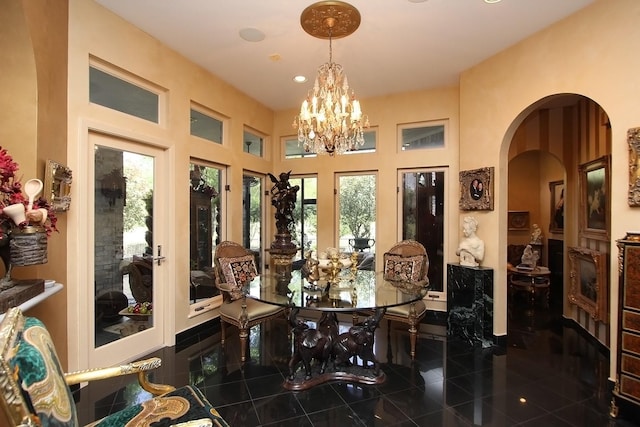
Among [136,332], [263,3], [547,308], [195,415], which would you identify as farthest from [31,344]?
[547,308]

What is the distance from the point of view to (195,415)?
150 centimetres

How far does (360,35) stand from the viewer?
3125 millimetres

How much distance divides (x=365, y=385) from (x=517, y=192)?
5.47m

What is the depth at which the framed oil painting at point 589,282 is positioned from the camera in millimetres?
3379

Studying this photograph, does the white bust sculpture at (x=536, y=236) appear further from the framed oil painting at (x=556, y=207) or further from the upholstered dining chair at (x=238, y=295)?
the upholstered dining chair at (x=238, y=295)

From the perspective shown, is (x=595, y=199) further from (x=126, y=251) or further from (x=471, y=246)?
(x=126, y=251)

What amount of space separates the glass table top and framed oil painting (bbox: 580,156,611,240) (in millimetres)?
2298

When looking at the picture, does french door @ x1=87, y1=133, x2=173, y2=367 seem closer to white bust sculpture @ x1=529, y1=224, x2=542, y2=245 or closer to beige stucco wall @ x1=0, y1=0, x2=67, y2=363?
beige stucco wall @ x1=0, y1=0, x2=67, y2=363

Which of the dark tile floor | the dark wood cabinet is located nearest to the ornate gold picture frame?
the dark wood cabinet

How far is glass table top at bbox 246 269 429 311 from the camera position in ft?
8.41

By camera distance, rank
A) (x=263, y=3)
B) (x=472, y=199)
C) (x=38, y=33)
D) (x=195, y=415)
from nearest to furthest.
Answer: (x=195, y=415) < (x=38, y=33) < (x=263, y=3) < (x=472, y=199)

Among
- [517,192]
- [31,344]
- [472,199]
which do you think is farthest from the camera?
[517,192]

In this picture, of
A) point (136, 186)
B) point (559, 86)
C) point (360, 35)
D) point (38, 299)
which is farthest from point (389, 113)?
point (38, 299)

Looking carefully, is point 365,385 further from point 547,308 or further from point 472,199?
point 547,308
